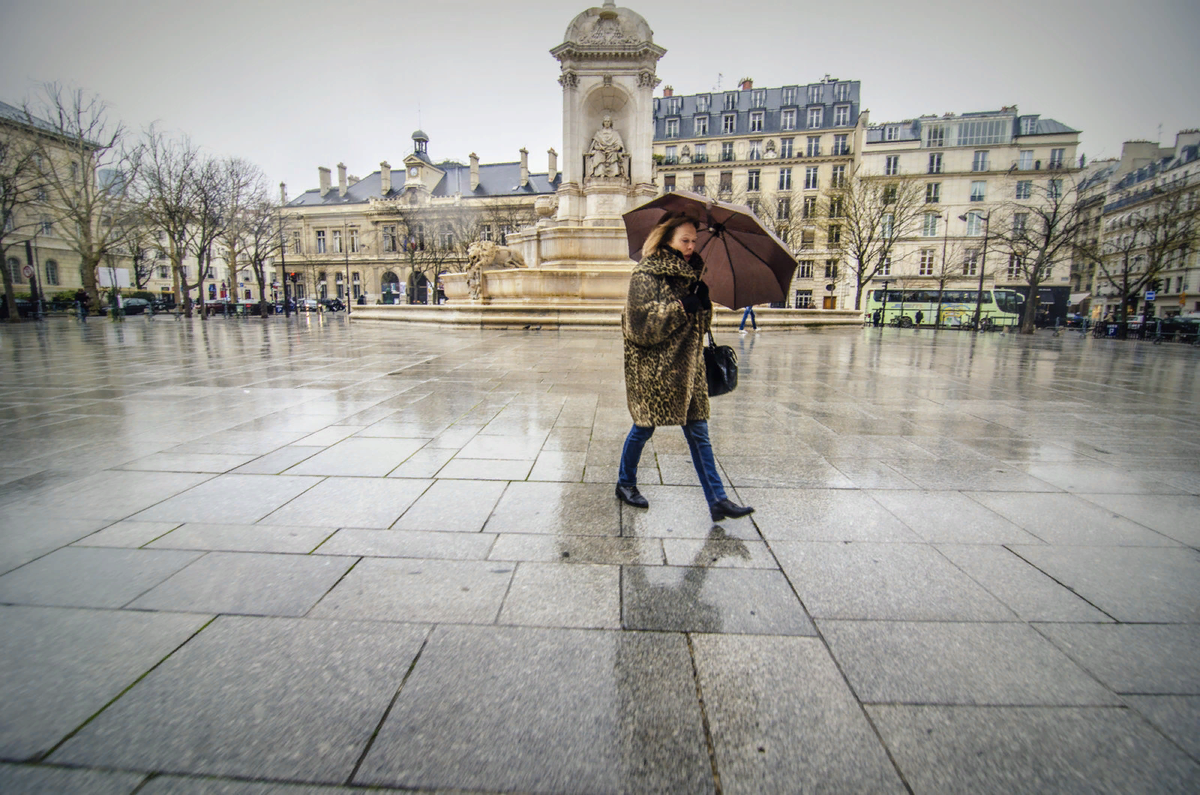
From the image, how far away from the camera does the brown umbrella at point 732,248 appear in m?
3.30

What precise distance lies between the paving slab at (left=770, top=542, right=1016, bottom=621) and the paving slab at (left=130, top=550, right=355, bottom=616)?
2.23 meters

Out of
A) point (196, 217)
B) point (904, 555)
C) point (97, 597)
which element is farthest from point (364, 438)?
point (196, 217)

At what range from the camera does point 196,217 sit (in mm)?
35625

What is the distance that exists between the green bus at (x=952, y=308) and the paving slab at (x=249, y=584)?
41715 millimetres

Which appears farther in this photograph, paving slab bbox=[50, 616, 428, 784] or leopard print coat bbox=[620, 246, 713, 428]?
leopard print coat bbox=[620, 246, 713, 428]

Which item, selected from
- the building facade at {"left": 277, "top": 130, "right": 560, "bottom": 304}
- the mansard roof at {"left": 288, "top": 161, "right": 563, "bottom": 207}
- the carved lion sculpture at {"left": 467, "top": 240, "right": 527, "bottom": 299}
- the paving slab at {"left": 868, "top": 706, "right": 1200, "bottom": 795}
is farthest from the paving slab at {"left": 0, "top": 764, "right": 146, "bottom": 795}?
the mansard roof at {"left": 288, "top": 161, "right": 563, "bottom": 207}

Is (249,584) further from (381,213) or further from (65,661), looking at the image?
(381,213)

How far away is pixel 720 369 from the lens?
11.0ft

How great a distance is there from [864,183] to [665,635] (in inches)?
1738

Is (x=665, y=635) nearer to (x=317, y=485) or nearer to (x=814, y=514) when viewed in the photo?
(x=814, y=514)

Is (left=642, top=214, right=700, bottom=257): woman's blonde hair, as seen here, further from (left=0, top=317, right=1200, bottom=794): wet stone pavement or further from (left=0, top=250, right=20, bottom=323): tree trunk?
(left=0, top=250, right=20, bottom=323): tree trunk

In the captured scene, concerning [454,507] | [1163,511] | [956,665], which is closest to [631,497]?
[454,507]

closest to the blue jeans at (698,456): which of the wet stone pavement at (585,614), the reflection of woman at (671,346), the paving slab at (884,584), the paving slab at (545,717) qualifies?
the reflection of woman at (671,346)

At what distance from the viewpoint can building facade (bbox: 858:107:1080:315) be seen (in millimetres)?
52938
